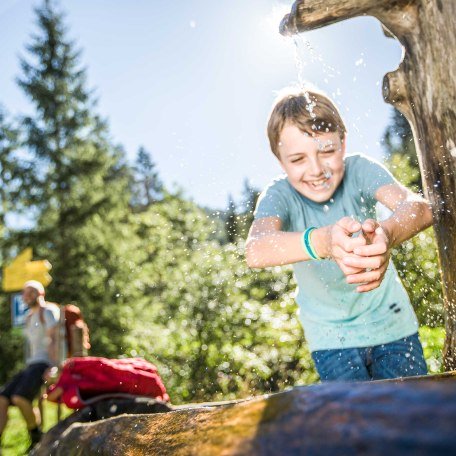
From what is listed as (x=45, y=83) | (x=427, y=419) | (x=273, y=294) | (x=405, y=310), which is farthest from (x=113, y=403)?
(x=45, y=83)

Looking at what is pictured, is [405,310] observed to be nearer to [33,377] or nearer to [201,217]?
[33,377]

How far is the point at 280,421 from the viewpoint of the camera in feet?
3.24

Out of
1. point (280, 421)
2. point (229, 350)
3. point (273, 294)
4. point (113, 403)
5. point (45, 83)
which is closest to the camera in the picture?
point (280, 421)

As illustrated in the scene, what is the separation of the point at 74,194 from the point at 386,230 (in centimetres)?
1983

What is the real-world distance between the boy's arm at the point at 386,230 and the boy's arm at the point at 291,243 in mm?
37

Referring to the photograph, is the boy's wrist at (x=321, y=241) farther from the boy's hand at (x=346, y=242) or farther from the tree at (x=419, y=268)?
the tree at (x=419, y=268)

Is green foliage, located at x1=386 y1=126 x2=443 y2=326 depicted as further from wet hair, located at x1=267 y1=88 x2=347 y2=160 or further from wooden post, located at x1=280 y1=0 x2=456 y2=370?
wet hair, located at x1=267 y1=88 x2=347 y2=160

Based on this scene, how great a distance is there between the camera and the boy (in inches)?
99.3

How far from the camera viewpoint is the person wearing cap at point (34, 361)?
22.2 feet

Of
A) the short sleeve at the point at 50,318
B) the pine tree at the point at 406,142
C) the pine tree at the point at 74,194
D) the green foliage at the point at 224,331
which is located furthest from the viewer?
the pine tree at the point at 74,194

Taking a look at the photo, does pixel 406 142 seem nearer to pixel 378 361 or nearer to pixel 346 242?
pixel 378 361

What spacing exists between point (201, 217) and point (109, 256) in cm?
1178

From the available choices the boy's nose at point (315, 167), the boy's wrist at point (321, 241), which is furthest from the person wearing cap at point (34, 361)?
the boy's wrist at point (321, 241)

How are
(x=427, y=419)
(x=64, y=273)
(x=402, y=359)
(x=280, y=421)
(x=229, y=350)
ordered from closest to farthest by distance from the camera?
(x=427, y=419)
(x=280, y=421)
(x=402, y=359)
(x=229, y=350)
(x=64, y=273)
